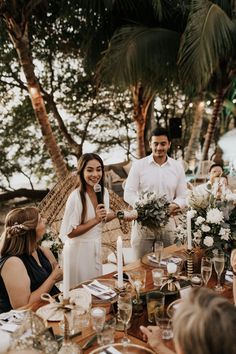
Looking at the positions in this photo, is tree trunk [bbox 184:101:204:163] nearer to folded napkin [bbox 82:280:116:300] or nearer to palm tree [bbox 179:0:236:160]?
palm tree [bbox 179:0:236:160]

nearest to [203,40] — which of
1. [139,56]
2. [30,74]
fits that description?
[139,56]

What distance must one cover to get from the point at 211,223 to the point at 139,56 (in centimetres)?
423

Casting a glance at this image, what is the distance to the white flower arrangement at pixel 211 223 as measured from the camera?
89.3 inches

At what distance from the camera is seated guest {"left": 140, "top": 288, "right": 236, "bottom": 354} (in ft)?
3.17

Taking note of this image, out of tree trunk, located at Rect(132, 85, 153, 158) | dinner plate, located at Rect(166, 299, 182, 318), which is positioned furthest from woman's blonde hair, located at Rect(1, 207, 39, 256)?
tree trunk, located at Rect(132, 85, 153, 158)

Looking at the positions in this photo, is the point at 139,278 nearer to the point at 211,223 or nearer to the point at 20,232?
the point at 211,223

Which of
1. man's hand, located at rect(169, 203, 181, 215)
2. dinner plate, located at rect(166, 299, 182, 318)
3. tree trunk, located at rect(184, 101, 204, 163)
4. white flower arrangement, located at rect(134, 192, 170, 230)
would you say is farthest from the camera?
tree trunk, located at rect(184, 101, 204, 163)

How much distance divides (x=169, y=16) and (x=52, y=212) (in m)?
4.60

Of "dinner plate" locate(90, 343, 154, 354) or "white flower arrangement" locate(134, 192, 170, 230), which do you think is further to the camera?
"white flower arrangement" locate(134, 192, 170, 230)

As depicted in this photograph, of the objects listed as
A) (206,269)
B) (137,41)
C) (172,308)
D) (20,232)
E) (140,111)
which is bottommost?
(172,308)

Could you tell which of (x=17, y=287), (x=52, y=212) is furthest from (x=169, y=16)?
(x=17, y=287)

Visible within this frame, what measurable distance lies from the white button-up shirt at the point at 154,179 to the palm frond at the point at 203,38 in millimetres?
2442

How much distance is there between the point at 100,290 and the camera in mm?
2135

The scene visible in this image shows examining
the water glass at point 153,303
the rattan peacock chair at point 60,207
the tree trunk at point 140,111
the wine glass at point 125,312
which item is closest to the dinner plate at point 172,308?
the water glass at point 153,303
